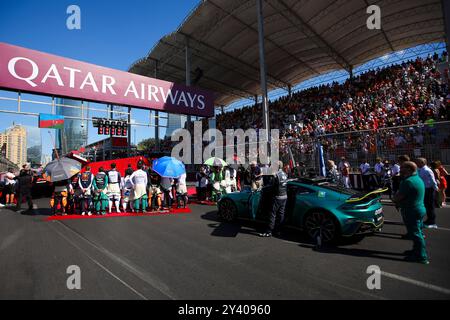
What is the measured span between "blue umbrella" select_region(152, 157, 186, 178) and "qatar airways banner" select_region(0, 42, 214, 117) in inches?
237

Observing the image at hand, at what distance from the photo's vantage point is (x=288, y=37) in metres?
20.8

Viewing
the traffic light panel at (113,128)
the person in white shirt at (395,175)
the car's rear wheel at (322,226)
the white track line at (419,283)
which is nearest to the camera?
the white track line at (419,283)

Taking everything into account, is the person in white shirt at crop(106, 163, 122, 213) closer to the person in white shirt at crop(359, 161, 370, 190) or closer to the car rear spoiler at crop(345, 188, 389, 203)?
the car rear spoiler at crop(345, 188, 389, 203)

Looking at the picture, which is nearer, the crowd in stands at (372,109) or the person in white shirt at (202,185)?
the crowd in stands at (372,109)

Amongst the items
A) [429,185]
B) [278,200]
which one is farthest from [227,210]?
[429,185]

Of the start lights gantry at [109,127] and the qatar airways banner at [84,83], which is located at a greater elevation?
the qatar airways banner at [84,83]

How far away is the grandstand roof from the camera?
1742 cm

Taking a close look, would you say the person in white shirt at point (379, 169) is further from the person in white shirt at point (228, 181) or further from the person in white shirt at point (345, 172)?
the person in white shirt at point (228, 181)

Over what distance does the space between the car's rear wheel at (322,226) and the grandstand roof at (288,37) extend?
1618 cm

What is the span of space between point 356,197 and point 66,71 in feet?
40.9

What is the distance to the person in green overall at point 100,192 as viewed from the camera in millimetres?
8188

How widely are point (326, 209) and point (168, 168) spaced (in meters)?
5.24

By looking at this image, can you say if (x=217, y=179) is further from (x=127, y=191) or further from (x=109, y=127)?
(x=109, y=127)

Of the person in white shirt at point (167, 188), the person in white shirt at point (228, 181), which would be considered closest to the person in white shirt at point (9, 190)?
the person in white shirt at point (167, 188)
